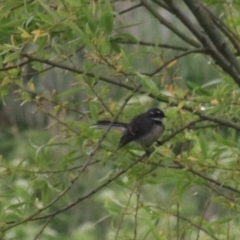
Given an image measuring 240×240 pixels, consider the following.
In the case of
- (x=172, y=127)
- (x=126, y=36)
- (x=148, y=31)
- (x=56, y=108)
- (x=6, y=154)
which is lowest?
(x=6, y=154)

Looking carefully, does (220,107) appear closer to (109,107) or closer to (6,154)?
(109,107)

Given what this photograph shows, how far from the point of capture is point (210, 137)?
8.96ft

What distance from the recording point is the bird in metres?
2.78

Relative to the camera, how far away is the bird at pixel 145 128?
2.78 metres

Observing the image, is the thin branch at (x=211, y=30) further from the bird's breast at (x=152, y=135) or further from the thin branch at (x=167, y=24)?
the bird's breast at (x=152, y=135)

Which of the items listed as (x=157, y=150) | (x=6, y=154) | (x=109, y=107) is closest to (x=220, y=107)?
(x=157, y=150)

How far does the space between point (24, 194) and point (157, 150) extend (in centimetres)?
44

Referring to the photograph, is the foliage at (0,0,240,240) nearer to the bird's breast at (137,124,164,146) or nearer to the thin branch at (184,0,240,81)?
the thin branch at (184,0,240,81)

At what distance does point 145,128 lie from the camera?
339cm

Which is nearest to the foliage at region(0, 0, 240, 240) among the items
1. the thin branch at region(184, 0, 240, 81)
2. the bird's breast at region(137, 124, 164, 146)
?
the thin branch at region(184, 0, 240, 81)

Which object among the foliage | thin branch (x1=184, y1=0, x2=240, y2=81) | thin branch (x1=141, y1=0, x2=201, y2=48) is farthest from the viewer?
thin branch (x1=141, y1=0, x2=201, y2=48)

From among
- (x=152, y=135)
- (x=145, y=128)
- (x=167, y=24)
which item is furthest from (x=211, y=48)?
(x=145, y=128)

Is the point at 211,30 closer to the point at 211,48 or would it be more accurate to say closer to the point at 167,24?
the point at 211,48

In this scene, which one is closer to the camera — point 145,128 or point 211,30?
point 211,30
